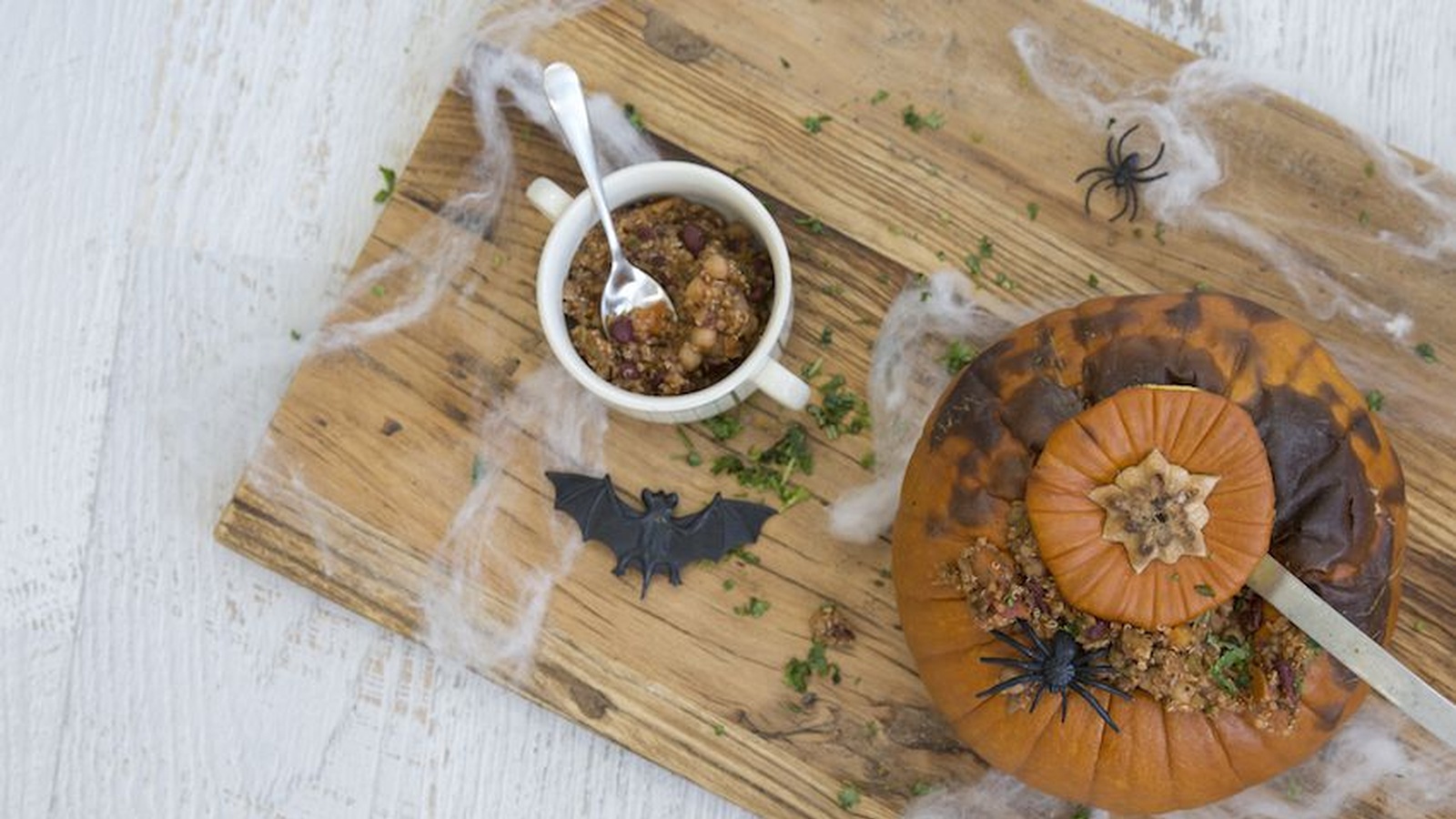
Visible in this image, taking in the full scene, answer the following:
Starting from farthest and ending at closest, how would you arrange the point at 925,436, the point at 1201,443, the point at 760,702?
the point at 760,702
the point at 925,436
the point at 1201,443

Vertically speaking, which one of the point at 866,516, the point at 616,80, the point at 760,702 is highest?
the point at 616,80

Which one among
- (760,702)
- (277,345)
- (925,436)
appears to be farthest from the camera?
(277,345)

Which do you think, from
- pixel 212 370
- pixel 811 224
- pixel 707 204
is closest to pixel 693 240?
pixel 707 204

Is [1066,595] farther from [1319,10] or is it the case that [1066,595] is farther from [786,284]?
[1319,10]

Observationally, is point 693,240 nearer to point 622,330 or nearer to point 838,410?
point 622,330

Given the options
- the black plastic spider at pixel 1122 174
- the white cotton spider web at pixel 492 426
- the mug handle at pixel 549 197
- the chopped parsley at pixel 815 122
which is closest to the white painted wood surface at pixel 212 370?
the white cotton spider web at pixel 492 426

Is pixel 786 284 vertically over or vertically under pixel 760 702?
over

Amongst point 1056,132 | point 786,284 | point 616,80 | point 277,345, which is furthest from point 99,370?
point 1056,132

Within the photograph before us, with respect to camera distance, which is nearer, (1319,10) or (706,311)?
(706,311)
